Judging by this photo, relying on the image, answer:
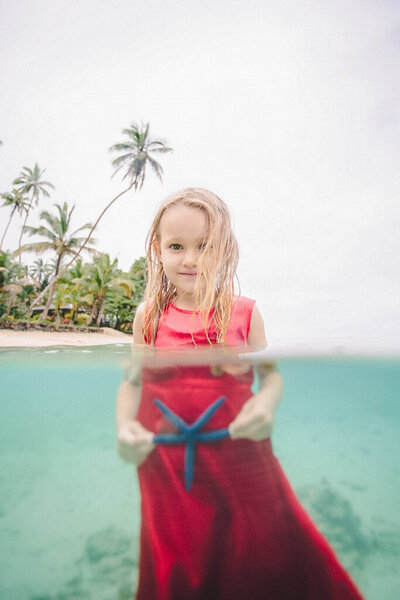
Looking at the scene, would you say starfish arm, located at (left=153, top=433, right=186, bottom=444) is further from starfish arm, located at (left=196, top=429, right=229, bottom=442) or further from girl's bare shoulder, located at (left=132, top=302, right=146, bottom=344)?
girl's bare shoulder, located at (left=132, top=302, right=146, bottom=344)

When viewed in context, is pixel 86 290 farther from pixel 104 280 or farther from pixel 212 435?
pixel 212 435

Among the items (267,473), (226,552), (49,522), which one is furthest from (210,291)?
(49,522)

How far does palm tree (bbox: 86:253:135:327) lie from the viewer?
3094 cm

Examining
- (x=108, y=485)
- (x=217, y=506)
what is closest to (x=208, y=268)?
(x=217, y=506)

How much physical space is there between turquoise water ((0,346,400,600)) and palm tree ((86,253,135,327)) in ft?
66.8

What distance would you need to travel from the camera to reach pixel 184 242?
80.1 inches

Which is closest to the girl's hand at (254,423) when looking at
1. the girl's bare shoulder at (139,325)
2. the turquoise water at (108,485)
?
the turquoise water at (108,485)

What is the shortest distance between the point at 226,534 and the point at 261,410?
819mm

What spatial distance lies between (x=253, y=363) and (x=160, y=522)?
107cm

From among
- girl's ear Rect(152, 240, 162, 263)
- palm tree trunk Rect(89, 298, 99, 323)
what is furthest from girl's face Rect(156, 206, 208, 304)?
palm tree trunk Rect(89, 298, 99, 323)

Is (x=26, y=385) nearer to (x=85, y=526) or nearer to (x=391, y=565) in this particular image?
(x=85, y=526)

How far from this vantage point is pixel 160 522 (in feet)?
6.10

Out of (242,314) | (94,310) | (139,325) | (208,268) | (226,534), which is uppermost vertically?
(94,310)

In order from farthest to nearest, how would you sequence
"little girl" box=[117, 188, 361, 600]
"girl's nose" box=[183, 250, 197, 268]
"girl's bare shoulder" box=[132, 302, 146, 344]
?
"girl's bare shoulder" box=[132, 302, 146, 344] < "girl's nose" box=[183, 250, 197, 268] < "little girl" box=[117, 188, 361, 600]
